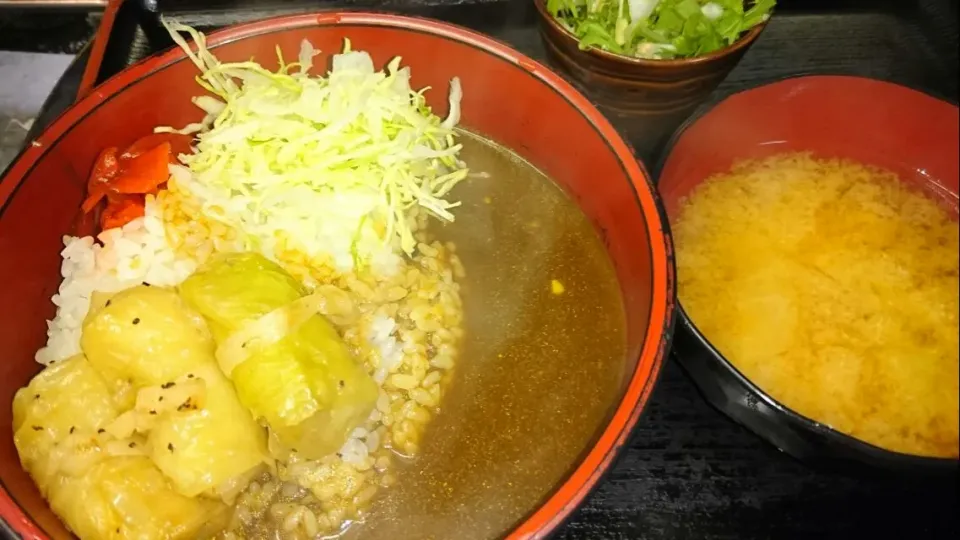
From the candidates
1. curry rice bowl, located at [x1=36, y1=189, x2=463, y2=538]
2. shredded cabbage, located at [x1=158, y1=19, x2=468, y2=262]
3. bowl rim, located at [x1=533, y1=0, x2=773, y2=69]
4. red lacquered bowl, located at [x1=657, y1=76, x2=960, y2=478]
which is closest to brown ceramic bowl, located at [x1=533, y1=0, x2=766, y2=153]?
bowl rim, located at [x1=533, y1=0, x2=773, y2=69]

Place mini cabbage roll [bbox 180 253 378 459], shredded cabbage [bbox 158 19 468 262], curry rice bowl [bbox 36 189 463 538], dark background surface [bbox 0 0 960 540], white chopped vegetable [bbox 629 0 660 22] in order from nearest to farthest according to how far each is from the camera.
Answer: mini cabbage roll [bbox 180 253 378 459] < curry rice bowl [bbox 36 189 463 538] < dark background surface [bbox 0 0 960 540] < shredded cabbage [bbox 158 19 468 262] < white chopped vegetable [bbox 629 0 660 22]

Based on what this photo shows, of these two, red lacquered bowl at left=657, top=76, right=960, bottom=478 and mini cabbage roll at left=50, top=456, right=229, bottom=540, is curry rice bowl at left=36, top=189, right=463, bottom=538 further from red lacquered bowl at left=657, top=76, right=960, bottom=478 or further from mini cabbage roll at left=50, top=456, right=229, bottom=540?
red lacquered bowl at left=657, top=76, right=960, bottom=478

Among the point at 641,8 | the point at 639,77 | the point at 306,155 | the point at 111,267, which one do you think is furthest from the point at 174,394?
the point at 641,8

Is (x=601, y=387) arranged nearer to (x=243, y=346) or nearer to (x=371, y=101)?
(x=243, y=346)

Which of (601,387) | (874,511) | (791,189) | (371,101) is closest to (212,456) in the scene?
(601,387)

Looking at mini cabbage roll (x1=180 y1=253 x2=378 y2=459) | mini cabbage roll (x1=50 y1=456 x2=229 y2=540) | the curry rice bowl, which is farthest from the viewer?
the curry rice bowl

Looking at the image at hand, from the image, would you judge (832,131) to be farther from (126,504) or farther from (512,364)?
(126,504)

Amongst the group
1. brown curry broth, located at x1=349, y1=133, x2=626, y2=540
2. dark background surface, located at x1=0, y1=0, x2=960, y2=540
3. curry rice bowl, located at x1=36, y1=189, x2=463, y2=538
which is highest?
curry rice bowl, located at x1=36, y1=189, x2=463, y2=538
